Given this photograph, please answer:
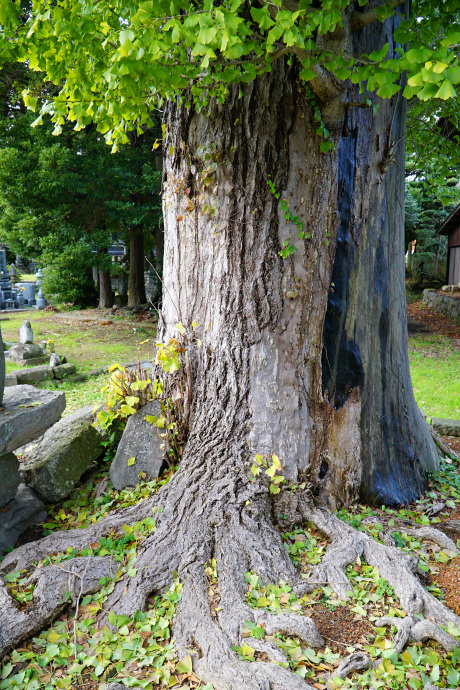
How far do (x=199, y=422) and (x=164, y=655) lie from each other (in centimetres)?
158

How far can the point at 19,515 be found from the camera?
3.65 meters

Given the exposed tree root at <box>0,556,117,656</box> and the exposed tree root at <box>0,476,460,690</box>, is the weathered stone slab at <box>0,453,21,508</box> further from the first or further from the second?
the exposed tree root at <box>0,556,117,656</box>

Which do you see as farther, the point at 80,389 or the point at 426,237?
the point at 426,237

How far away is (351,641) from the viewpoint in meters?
2.48

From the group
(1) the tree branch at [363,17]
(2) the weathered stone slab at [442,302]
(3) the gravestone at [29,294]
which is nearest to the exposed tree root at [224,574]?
(1) the tree branch at [363,17]

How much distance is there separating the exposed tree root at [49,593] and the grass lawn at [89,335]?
22.9 feet

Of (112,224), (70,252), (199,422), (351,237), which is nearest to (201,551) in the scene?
(199,422)

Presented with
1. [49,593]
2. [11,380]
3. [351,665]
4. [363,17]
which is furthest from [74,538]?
[11,380]

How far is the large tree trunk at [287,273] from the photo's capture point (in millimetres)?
3385

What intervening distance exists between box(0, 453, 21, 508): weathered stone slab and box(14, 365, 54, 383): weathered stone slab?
5654 millimetres

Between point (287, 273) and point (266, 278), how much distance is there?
0.51 feet

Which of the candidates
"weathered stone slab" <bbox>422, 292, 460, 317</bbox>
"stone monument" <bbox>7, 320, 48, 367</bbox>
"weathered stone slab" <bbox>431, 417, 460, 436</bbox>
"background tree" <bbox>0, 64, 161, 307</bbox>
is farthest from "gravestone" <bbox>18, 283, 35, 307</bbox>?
"weathered stone slab" <bbox>431, 417, 460, 436</bbox>

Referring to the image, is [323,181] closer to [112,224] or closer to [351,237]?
[351,237]

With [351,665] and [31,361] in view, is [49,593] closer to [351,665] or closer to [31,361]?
[351,665]
